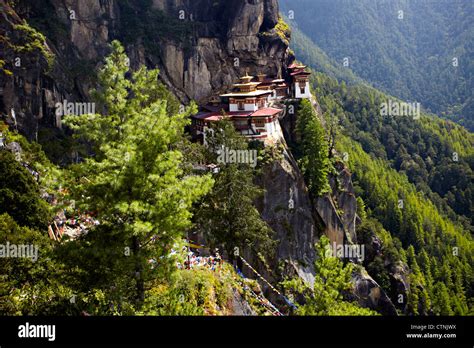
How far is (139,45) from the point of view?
168ft

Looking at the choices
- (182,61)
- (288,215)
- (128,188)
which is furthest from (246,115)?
(128,188)

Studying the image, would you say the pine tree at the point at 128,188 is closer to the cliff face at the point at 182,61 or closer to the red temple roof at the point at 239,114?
the cliff face at the point at 182,61

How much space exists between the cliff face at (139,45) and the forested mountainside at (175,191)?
169 millimetres

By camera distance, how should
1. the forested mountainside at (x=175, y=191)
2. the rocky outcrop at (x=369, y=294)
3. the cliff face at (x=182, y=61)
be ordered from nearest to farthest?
the forested mountainside at (x=175, y=191) → the cliff face at (x=182, y=61) → the rocky outcrop at (x=369, y=294)

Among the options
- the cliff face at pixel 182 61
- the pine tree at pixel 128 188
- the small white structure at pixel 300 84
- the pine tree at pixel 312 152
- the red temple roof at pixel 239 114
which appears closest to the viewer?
the pine tree at pixel 128 188

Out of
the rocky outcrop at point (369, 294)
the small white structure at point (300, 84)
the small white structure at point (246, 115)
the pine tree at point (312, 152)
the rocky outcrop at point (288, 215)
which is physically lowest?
the rocky outcrop at point (369, 294)

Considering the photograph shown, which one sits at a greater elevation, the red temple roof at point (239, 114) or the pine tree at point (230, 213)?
the red temple roof at point (239, 114)

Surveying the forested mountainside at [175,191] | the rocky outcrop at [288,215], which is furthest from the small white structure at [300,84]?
the rocky outcrop at [288,215]

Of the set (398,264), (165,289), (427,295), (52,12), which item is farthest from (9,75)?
(427,295)

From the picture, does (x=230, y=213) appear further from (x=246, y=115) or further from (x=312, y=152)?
(x=312, y=152)

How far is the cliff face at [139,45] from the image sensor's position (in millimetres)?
36531

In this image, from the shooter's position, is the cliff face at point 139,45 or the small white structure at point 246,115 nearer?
the cliff face at point 139,45

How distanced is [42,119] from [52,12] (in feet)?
44.9

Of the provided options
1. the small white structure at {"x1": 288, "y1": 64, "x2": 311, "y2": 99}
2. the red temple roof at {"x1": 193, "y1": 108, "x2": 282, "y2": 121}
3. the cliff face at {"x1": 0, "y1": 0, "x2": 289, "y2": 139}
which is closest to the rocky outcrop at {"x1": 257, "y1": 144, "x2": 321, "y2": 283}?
the red temple roof at {"x1": 193, "y1": 108, "x2": 282, "y2": 121}
